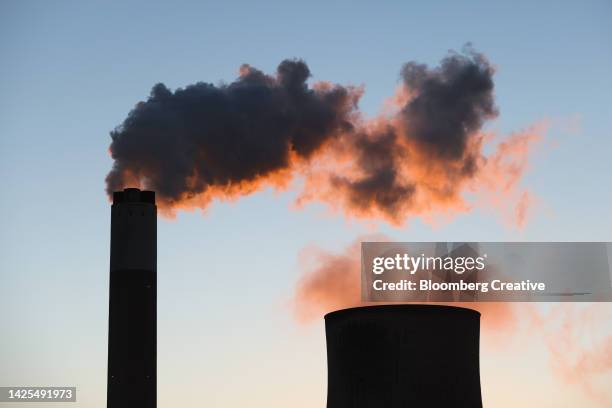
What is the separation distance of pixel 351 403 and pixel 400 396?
3.25ft

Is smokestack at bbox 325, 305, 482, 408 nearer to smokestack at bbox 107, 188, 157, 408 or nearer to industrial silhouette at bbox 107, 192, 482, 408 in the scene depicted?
industrial silhouette at bbox 107, 192, 482, 408

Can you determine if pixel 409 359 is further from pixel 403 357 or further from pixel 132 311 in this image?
pixel 132 311

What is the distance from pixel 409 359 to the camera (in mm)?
18219

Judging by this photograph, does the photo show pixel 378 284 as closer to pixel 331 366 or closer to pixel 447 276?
pixel 447 276

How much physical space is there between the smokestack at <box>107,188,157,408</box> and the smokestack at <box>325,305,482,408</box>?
6.63m

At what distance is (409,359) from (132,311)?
816cm

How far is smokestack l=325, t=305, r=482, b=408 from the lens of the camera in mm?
18156

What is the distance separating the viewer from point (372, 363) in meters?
18.4

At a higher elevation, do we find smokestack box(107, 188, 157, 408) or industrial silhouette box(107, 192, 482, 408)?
smokestack box(107, 188, 157, 408)

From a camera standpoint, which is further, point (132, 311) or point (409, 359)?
point (132, 311)

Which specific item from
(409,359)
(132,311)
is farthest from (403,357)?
(132,311)

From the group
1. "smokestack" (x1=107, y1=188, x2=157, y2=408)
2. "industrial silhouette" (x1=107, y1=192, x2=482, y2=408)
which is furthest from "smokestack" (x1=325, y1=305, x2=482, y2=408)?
"smokestack" (x1=107, y1=188, x2=157, y2=408)

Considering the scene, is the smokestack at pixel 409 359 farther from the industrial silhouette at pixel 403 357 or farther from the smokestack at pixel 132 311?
the smokestack at pixel 132 311

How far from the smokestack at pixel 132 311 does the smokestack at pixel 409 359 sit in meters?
6.63
